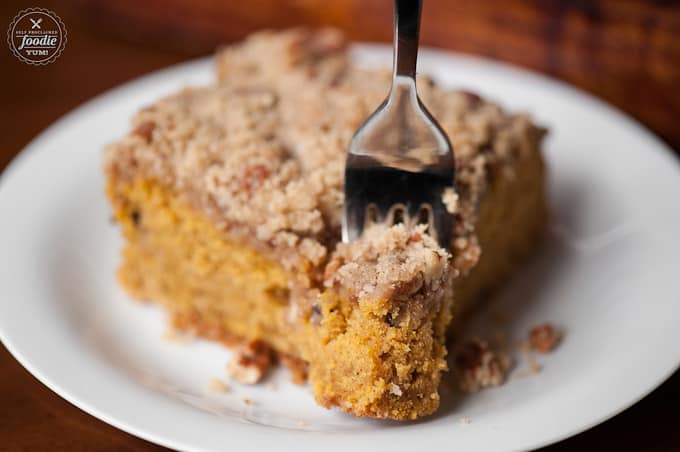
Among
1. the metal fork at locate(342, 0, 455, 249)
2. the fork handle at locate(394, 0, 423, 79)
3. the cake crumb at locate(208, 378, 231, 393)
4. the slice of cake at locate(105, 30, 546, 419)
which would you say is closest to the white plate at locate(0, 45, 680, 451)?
the cake crumb at locate(208, 378, 231, 393)

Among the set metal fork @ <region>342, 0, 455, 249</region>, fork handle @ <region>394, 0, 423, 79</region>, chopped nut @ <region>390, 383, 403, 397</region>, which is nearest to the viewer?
fork handle @ <region>394, 0, 423, 79</region>

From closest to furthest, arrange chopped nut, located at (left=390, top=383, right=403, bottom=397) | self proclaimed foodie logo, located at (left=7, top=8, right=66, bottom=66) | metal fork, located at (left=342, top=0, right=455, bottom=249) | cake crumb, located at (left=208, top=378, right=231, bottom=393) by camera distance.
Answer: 1. chopped nut, located at (left=390, top=383, right=403, bottom=397)
2. metal fork, located at (left=342, top=0, right=455, bottom=249)
3. cake crumb, located at (left=208, top=378, right=231, bottom=393)
4. self proclaimed foodie logo, located at (left=7, top=8, right=66, bottom=66)

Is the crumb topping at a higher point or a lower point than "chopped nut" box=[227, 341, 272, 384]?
higher

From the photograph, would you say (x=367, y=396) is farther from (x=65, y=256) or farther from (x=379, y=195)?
(x=65, y=256)

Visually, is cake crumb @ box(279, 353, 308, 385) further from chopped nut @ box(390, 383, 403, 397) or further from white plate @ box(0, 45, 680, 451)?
chopped nut @ box(390, 383, 403, 397)

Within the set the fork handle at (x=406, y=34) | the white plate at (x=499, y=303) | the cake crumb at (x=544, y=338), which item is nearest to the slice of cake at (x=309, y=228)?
the white plate at (x=499, y=303)

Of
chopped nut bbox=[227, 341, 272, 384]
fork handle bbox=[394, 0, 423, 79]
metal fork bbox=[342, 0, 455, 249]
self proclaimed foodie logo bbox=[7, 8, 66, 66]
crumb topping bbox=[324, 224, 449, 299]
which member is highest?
Result: self proclaimed foodie logo bbox=[7, 8, 66, 66]
